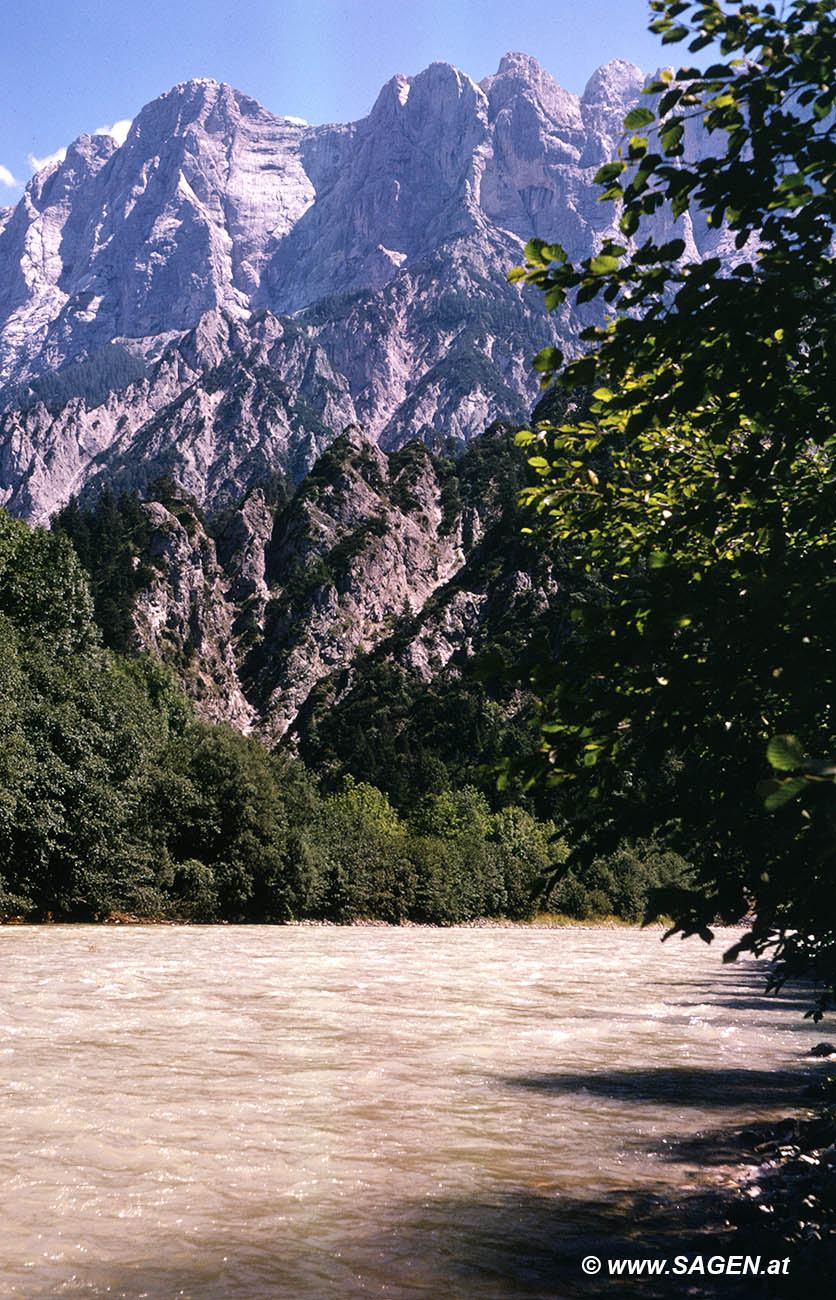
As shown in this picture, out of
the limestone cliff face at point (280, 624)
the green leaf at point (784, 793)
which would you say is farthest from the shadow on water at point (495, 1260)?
the limestone cliff face at point (280, 624)

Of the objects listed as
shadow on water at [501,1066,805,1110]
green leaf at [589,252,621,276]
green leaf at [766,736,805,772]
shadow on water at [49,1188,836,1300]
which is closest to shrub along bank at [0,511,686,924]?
shadow on water at [501,1066,805,1110]

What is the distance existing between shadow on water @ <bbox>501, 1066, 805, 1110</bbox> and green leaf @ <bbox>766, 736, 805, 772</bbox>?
40.2 feet

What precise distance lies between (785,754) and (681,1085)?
14044 millimetres

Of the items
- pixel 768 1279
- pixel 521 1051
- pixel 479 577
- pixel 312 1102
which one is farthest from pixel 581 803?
pixel 479 577

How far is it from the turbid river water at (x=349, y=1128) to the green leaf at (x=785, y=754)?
17.5 ft

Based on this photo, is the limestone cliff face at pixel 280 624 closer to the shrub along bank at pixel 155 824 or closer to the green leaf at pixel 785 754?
the shrub along bank at pixel 155 824

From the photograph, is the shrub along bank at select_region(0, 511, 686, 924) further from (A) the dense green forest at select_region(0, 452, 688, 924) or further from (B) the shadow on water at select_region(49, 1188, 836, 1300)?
(B) the shadow on water at select_region(49, 1188, 836, 1300)

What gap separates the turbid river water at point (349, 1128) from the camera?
784 cm

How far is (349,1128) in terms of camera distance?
12.2 meters

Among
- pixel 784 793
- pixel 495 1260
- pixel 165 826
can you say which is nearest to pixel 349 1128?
pixel 495 1260

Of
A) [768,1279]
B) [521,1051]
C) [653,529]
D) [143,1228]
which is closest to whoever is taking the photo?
[768,1279]

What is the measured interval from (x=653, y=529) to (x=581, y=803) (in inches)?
168

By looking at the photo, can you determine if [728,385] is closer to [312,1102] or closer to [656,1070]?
[312,1102]

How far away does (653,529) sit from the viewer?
33.3ft
